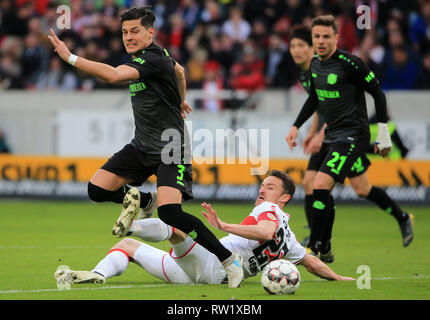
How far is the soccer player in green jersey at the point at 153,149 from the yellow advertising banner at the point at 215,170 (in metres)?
8.99

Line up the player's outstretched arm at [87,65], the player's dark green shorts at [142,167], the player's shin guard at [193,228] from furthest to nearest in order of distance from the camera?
the player's dark green shorts at [142,167]
the player's shin guard at [193,228]
the player's outstretched arm at [87,65]

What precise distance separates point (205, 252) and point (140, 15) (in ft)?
7.17

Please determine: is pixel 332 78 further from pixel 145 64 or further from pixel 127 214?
pixel 127 214

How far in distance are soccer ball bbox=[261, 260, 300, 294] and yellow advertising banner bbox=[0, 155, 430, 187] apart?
10160mm

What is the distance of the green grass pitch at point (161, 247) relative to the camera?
22.5 ft

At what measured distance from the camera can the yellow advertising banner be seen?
16.8m

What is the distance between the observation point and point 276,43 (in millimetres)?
19453

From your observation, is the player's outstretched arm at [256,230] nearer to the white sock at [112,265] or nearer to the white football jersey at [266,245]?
the white football jersey at [266,245]

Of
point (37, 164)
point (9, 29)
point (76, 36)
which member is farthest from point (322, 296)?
point (9, 29)

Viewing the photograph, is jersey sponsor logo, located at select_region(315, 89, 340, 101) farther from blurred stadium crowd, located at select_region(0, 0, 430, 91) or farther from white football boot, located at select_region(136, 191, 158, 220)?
blurred stadium crowd, located at select_region(0, 0, 430, 91)

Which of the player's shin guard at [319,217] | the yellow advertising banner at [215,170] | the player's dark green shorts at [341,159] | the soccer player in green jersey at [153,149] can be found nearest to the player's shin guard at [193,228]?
the soccer player in green jersey at [153,149]

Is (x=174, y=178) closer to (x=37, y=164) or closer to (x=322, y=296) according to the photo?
(x=322, y=296)

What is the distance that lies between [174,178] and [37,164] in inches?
437

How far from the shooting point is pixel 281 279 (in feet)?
22.2
